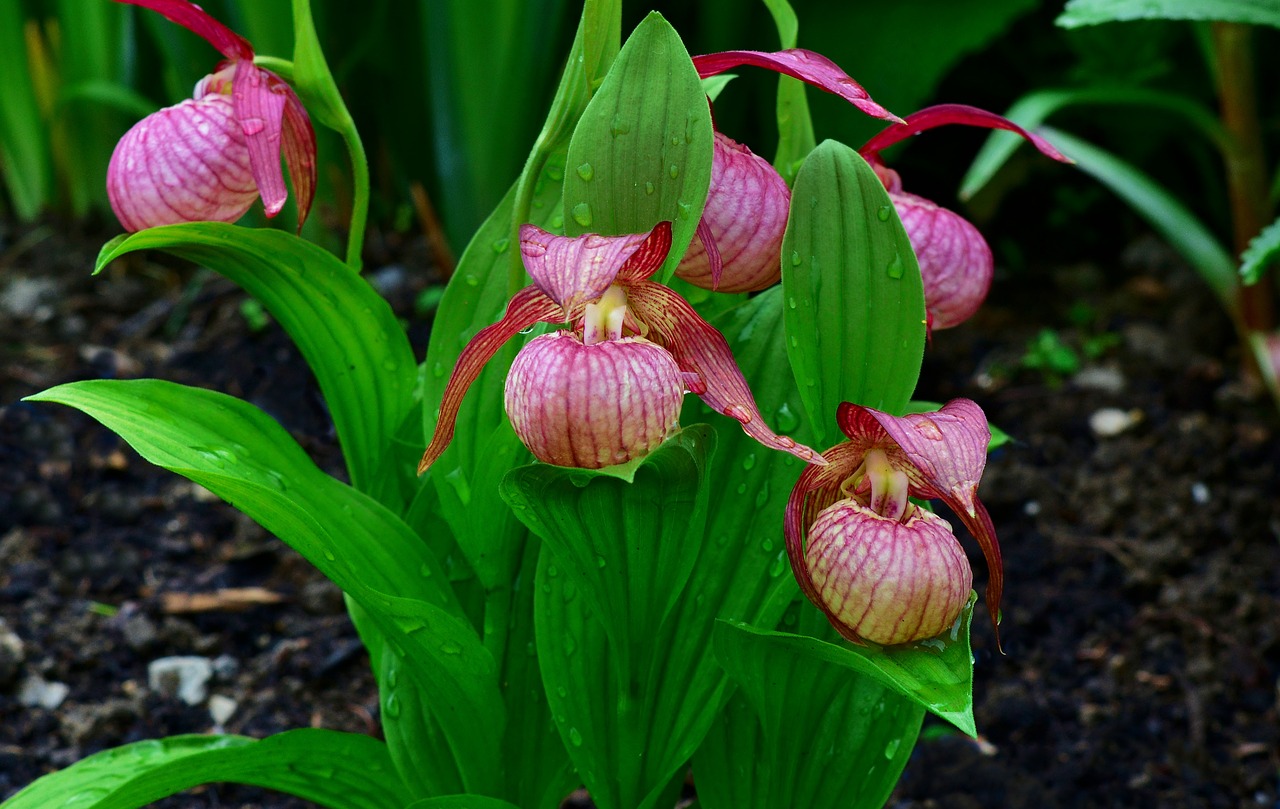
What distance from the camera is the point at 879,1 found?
183 cm

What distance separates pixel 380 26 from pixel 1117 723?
151 centimetres

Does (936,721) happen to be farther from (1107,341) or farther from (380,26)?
(380,26)

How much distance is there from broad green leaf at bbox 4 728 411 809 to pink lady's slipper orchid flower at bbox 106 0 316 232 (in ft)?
1.20

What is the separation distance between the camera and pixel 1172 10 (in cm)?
125

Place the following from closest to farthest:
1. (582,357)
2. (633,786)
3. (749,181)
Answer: (582,357), (749,181), (633,786)

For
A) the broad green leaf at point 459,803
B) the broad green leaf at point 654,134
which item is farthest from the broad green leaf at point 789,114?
the broad green leaf at point 459,803

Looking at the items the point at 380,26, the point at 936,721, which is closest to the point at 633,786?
the point at 936,721

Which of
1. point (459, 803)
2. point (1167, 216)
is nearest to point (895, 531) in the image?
point (459, 803)

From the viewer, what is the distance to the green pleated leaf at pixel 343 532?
0.69 m

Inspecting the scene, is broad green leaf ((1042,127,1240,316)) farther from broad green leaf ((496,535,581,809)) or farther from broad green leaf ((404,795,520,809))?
broad green leaf ((404,795,520,809))

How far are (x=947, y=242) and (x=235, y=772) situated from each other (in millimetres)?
607

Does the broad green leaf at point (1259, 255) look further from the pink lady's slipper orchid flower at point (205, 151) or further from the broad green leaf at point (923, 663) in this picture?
the pink lady's slipper orchid flower at point (205, 151)

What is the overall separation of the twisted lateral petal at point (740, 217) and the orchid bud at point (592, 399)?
0.11 m

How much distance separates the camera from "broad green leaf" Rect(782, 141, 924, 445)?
2.19ft
